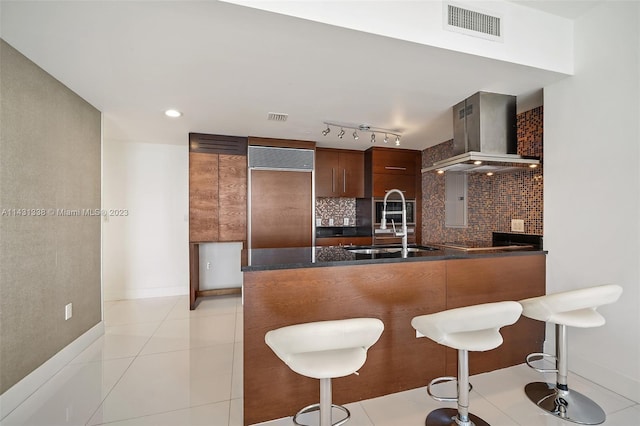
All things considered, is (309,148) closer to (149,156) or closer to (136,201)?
(149,156)

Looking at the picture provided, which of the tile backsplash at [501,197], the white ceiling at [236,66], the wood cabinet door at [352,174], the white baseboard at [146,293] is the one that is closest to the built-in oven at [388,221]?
the wood cabinet door at [352,174]

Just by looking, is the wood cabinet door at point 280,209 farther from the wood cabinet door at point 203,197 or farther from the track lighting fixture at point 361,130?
the track lighting fixture at point 361,130

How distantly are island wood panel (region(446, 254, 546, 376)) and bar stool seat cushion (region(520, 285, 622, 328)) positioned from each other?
1.35 feet

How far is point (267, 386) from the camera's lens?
1.66 m

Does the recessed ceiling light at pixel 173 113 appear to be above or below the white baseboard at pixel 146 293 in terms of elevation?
above

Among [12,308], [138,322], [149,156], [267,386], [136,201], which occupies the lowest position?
[138,322]

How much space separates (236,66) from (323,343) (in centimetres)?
192

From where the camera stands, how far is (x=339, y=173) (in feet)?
15.0

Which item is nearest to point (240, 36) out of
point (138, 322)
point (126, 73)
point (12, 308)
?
point (126, 73)

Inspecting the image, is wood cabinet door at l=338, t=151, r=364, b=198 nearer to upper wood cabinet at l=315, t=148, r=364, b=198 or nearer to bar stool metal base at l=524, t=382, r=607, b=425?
upper wood cabinet at l=315, t=148, r=364, b=198

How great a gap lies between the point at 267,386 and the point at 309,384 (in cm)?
26

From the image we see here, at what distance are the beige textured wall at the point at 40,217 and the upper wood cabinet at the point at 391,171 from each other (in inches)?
139

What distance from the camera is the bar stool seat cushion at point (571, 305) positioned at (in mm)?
1619
